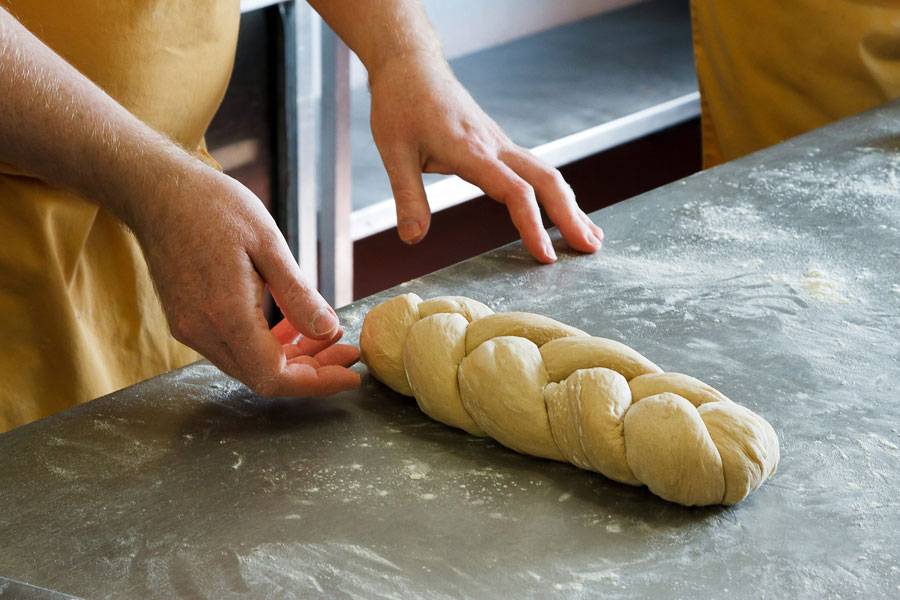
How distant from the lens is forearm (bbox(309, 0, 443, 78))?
151cm

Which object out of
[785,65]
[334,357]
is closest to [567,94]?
[785,65]

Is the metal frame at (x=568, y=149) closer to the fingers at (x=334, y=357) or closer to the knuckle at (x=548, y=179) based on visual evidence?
the knuckle at (x=548, y=179)

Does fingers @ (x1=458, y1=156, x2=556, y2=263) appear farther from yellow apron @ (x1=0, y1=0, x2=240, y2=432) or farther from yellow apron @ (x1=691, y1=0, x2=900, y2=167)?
yellow apron @ (x1=691, y1=0, x2=900, y2=167)

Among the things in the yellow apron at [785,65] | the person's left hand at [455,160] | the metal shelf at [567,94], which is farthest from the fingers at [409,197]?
the metal shelf at [567,94]

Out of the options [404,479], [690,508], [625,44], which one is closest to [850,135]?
[690,508]

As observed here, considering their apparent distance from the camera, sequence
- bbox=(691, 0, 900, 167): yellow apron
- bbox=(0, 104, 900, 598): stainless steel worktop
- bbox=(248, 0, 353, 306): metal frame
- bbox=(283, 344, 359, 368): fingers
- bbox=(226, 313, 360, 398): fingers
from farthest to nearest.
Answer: bbox=(248, 0, 353, 306): metal frame → bbox=(691, 0, 900, 167): yellow apron → bbox=(283, 344, 359, 368): fingers → bbox=(226, 313, 360, 398): fingers → bbox=(0, 104, 900, 598): stainless steel worktop

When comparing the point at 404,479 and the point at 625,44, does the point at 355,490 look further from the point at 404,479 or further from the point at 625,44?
the point at 625,44

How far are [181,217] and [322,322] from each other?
195 millimetres

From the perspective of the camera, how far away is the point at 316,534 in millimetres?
871

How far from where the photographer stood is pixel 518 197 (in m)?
1.37

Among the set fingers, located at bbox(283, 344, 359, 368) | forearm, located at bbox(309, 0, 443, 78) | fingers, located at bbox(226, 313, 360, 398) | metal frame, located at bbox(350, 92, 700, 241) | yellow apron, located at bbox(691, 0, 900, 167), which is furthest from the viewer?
metal frame, located at bbox(350, 92, 700, 241)

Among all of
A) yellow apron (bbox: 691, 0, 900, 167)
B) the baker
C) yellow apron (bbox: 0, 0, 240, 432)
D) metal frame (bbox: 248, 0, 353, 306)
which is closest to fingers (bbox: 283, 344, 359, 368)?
the baker

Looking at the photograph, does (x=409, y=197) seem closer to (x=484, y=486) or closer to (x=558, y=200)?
(x=558, y=200)

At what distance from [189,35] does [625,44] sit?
2669mm
